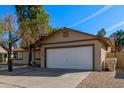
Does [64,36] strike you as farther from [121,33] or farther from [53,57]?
[121,33]

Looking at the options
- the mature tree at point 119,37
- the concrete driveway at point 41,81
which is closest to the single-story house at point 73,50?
the concrete driveway at point 41,81

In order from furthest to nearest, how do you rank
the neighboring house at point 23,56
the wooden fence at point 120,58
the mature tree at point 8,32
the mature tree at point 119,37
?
1. the mature tree at point 119,37
2. the neighboring house at point 23,56
3. the wooden fence at point 120,58
4. the mature tree at point 8,32

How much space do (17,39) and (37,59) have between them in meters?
8.70

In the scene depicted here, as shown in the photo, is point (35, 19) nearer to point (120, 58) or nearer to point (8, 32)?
point (8, 32)

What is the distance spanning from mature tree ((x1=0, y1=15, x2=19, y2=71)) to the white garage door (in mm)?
4689

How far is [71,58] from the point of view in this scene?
1677cm

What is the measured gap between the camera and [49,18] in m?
24.6

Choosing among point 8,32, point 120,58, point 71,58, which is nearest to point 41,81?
point 8,32

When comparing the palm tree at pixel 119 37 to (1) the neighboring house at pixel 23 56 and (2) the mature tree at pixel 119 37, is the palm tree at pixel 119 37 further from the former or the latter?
(1) the neighboring house at pixel 23 56

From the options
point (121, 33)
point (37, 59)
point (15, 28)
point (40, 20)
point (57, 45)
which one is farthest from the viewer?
point (121, 33)

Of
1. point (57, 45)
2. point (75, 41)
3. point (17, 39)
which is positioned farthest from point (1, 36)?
point (75, 41)

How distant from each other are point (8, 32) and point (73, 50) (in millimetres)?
6715

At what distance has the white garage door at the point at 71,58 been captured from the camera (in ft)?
52.2

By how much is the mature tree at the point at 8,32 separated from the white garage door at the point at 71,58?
469cm
